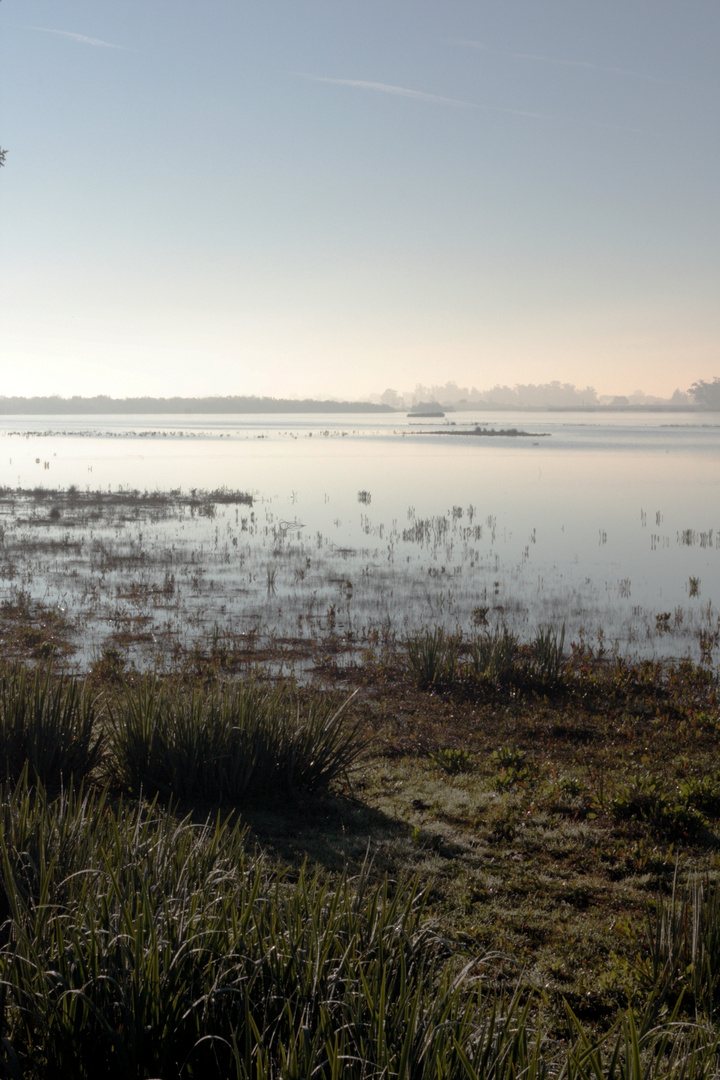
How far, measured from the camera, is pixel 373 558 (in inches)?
796

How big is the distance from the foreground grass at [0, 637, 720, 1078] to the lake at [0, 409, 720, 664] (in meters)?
4.90

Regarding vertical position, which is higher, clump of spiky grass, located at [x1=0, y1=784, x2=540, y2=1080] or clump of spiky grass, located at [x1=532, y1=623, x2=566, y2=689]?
clump of spiky grass, located at [x1=0, y1=784, x2=540, y2=1080]

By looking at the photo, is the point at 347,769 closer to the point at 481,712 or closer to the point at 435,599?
the point at 481,712

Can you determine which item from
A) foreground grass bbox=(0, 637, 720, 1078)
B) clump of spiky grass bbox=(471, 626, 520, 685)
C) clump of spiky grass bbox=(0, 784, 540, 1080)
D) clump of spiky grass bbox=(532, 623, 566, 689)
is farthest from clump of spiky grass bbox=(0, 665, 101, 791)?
clump of spiky grass bbox=(532, 623, 566, 689)

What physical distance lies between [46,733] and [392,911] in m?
3.72

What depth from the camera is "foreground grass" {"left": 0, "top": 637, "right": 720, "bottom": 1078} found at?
277 centimetres

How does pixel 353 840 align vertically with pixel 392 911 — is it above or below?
below

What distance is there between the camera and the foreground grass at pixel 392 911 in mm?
2770

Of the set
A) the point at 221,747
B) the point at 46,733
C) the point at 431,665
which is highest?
the point at 46,733

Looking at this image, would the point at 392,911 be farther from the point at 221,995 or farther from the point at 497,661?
the point at 497,661

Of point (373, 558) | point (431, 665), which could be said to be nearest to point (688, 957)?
point (431, 665)

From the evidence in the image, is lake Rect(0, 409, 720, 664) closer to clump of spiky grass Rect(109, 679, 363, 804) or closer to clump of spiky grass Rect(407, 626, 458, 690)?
clump of spiky grass Rect(407, 626, 458, 690)

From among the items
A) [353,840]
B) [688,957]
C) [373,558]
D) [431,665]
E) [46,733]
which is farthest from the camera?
[373,558]

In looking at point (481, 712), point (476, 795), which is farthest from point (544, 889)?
point (481, 712)
